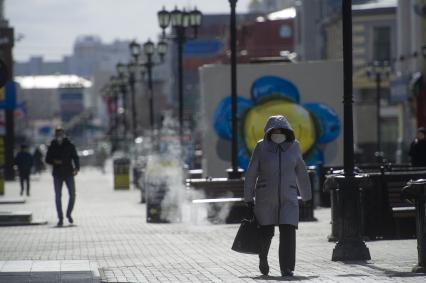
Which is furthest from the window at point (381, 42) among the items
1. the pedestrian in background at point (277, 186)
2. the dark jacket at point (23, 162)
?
the pedestrian in background at point (277, 186)

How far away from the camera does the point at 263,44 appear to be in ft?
342

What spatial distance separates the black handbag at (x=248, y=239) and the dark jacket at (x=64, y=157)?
1133cm

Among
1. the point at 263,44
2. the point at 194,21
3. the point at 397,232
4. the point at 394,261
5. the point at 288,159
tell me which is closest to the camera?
the point at 288,159

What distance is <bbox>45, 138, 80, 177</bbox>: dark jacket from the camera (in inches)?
980

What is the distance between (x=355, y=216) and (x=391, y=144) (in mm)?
52024

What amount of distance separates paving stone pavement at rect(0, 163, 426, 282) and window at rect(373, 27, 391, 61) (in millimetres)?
43633

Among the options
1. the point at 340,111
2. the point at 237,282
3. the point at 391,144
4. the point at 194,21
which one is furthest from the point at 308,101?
the point at 391,144

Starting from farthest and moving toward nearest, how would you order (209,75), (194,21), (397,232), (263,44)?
(263,44) < (194,21) < (209,75) < (397,232)

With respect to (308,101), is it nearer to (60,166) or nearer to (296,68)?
(296,68)

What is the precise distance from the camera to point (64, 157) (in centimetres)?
2492

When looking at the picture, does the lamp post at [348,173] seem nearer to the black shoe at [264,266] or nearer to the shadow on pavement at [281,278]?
the black shoe at [264,266]

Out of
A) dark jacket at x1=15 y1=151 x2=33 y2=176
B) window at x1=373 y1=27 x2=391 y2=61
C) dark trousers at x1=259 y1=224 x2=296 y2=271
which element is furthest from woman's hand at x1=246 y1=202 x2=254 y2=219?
window at x1=373 y1=27 x2=391 y2=61

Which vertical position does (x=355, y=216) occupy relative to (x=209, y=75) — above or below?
below

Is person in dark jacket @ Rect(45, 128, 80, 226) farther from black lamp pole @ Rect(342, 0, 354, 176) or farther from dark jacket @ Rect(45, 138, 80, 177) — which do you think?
black lamp pole @ Rect(342, 0, 354, 176)
